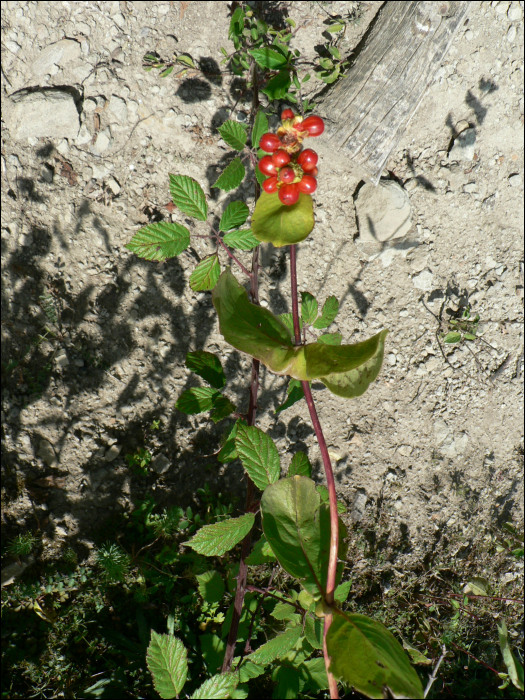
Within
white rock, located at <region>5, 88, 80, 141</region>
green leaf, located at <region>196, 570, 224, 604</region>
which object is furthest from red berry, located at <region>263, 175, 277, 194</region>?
white rock, located at <region>5, 88, 80, 141</region>

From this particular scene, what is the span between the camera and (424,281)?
294 cm

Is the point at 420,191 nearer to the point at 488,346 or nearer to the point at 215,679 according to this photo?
the point at 488,346

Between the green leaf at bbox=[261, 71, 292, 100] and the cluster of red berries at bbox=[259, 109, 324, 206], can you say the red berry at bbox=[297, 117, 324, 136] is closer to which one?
the cluster of red berries at bbox=[259, 109, 324, 206]

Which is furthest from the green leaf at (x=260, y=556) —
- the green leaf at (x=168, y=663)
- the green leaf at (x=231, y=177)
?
the green leaf at (x=231, y=177)

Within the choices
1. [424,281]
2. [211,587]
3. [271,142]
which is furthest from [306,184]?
[424,281]

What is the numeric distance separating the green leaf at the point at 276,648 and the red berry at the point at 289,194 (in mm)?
1516

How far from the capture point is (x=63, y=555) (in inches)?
102

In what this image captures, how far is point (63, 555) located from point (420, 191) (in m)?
3.19

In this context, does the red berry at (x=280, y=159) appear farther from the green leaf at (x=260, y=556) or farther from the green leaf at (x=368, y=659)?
the green leaf at (x=260, y=556)

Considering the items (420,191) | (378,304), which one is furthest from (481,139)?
(378,304)

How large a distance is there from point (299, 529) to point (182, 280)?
2.02 meters

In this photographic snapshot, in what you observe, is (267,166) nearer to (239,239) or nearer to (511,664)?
(239,239)

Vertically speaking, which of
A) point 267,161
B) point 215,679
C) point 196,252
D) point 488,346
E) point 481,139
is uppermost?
point 481,139

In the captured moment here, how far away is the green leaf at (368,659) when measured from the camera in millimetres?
757
